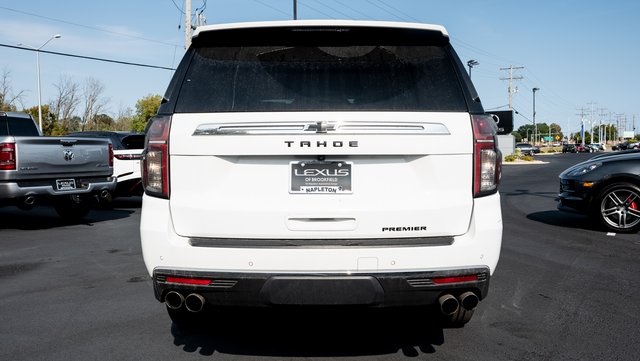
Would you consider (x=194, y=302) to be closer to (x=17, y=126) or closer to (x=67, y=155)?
(x=67, y=155)

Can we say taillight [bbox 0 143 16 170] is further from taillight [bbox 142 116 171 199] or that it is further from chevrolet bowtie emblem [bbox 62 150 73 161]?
taillight [bbox 142 116 171 199]

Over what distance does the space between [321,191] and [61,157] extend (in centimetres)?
771

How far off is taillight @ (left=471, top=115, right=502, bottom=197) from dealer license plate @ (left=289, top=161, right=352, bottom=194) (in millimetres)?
719

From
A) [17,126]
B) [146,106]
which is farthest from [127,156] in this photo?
[146,106]

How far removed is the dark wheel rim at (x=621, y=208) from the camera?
8.88 m

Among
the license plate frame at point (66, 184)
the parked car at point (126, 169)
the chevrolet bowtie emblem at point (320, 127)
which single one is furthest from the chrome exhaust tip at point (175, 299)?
the parked car at point (126, 169)

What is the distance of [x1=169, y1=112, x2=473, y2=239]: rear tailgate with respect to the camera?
3164 millimetres

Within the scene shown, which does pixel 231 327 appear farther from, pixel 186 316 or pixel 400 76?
pixel 400 76

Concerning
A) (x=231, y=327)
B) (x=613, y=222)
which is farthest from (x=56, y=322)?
(x=613, y=222)

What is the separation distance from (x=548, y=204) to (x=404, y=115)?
37.0 feet

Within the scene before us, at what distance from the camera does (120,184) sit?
40.9ft

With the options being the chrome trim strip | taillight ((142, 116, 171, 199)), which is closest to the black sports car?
the chrome trim strip

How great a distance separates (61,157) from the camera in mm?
9609

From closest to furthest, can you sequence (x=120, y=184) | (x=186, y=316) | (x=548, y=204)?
(x=186, y=316) → (x=120, y=184) → (x=548, y=204)
